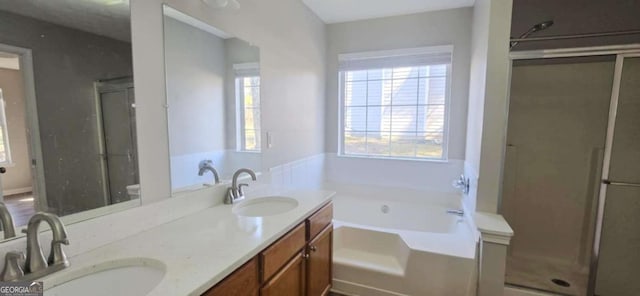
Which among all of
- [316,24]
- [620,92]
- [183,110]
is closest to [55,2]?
[183,110]

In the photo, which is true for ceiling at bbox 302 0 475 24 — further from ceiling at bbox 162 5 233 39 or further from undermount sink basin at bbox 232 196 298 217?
undermount sink basin at bbox 232 196 298 217

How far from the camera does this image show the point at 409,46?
9.31ft

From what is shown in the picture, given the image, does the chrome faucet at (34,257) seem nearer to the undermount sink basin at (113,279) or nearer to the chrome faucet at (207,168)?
the undermount sink basin at (113,279)

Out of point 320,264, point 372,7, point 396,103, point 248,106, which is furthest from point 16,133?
point 396,103

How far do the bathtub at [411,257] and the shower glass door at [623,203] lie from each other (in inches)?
43.3

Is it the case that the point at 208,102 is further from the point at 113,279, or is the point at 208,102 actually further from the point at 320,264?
the point at 320,264

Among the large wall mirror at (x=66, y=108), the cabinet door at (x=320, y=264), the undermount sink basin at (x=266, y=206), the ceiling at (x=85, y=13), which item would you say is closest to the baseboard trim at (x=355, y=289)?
the cabinet door at (x=320, y=264)

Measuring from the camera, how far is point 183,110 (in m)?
1.40

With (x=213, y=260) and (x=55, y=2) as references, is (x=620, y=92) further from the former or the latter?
(x=55, y=2)

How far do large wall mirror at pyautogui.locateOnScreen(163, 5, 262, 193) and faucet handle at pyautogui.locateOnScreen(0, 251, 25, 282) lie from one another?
0.59 metres

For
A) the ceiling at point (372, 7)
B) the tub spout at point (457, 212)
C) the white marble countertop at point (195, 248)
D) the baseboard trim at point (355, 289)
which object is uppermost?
the ceiling at point (372, 7)

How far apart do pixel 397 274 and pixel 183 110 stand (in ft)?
5.88

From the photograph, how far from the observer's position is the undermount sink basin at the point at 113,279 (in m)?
0.81

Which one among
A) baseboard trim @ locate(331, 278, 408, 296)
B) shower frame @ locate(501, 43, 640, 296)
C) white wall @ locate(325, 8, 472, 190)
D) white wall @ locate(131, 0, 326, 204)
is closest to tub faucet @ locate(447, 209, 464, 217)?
white wall @ locate(325, 8, 472, 190)
